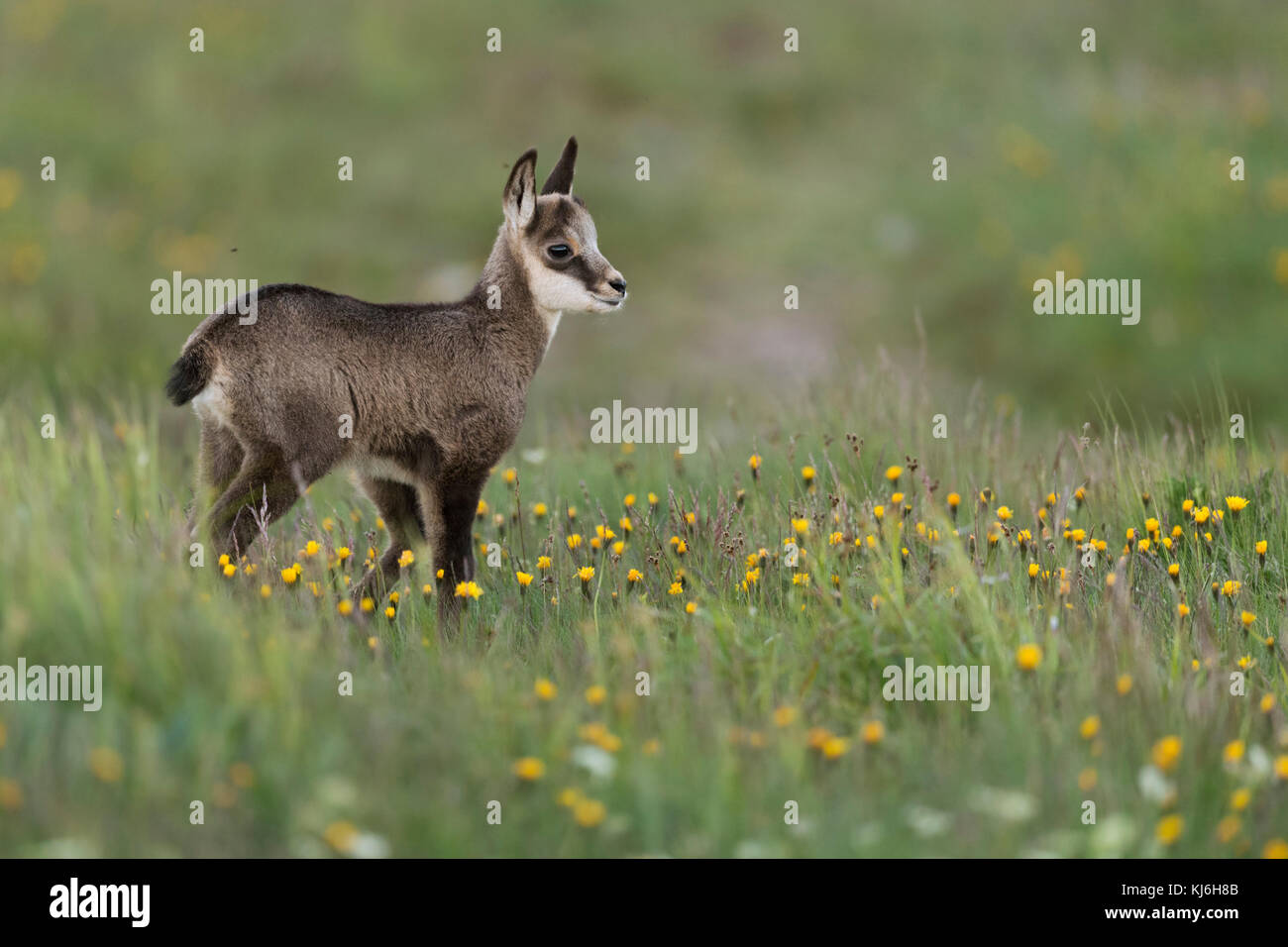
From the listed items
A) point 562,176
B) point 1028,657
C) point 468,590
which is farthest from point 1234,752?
point 562,176

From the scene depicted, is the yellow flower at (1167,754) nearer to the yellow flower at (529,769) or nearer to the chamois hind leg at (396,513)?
the yellow flower at (529,769)

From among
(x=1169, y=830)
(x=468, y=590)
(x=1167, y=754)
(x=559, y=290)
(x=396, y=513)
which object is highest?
(x=559, y=290)

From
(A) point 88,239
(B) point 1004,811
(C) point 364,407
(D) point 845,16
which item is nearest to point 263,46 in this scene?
(A) point 88,239

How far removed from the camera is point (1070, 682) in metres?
4.71

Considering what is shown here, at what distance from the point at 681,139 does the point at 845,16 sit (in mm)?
3353

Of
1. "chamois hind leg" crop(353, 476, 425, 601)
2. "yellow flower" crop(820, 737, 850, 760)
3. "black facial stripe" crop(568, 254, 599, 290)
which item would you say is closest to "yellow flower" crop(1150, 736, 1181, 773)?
"yellow flower" crop(820, 737, 850, 760)

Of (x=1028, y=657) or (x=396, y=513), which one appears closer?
A: (x=1028, y=657)

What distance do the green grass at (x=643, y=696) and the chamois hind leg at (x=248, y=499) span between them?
226 mm

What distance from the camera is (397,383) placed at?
6203 mm

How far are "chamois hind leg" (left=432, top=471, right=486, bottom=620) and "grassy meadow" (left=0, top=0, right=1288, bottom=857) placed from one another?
19 cm

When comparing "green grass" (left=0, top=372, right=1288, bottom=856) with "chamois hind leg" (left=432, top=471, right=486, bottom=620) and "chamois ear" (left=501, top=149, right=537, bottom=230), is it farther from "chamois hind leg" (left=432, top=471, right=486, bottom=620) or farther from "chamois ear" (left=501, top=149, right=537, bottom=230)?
"chamois ear" (left=501, top=149, right=537, bottom=230)

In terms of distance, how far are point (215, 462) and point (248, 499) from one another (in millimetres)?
393

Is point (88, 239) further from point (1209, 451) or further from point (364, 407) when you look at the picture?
point (1209, 451)

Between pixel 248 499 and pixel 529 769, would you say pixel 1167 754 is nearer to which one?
pixel 529 769
